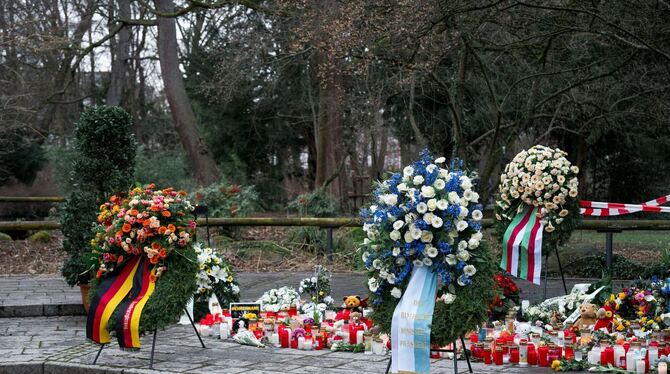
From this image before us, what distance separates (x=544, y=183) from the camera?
395 inches

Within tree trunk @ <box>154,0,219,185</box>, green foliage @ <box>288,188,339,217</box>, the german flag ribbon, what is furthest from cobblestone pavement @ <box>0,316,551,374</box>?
tree trunk @ <box>154,0,219,185</box>

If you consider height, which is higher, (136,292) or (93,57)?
(93,57)

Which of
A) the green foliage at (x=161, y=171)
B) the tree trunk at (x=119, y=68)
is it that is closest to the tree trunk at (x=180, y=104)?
the green foliage at (x=161, y=171)

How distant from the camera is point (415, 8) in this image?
39.9ft

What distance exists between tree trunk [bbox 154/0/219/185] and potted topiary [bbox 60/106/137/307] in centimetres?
1411

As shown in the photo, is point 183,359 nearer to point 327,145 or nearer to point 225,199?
point 225,199

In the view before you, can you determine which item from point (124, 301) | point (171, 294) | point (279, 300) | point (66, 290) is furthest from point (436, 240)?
point (66, 290)

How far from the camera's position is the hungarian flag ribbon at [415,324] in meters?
6.27

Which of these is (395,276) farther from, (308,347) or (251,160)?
(251,160)

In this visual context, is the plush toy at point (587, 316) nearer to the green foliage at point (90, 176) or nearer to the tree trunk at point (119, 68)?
the green foliage at point (90, 176)

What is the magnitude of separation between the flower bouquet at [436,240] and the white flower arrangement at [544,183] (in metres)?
3.75

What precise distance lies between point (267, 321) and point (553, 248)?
3483mm

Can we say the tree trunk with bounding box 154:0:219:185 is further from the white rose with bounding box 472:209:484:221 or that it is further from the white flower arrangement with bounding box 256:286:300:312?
the white rose with bounding box 472:209:484:221

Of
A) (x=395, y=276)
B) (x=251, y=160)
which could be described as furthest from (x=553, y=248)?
(x=251, y=160)
